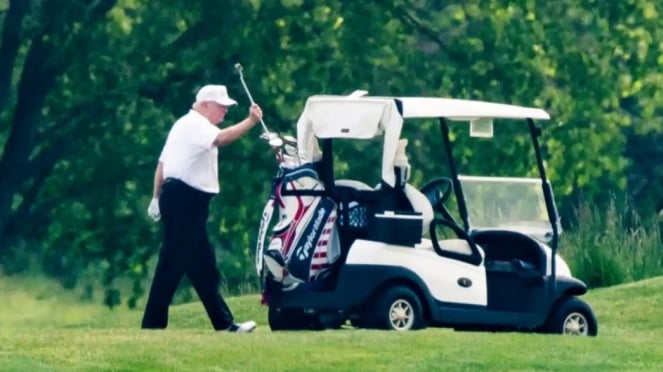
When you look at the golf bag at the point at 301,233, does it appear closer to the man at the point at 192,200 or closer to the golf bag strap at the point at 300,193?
the golf bag strap at the point at 300,193

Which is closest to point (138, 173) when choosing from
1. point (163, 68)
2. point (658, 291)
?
point (163, 68)

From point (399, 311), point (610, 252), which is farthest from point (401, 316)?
point (610, 252)

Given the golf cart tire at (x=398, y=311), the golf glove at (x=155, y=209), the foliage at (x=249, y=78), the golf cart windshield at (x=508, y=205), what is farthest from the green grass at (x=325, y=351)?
the foliage at (x=249, y=78)

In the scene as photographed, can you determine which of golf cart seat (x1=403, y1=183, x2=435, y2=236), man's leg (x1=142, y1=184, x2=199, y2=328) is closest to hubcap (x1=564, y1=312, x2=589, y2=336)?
golf cart seat (x1=403, y1=183, x2=435, y2=236)

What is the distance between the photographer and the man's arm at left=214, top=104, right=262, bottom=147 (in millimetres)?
13203

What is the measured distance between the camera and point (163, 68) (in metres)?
23.5

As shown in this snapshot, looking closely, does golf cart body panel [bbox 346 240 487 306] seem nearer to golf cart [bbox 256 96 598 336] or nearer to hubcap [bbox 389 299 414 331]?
golf cart [bbox 256 96 598 336]

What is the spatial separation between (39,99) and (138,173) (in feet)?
4.52

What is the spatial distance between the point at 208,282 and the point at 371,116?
1.54 metres

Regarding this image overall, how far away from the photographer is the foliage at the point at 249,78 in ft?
74.2

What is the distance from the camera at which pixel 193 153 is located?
13.5 metres

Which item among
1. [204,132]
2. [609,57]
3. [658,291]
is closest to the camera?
[204,132]

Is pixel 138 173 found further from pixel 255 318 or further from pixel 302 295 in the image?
pixel 302 295

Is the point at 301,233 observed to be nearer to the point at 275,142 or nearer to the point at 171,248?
the point at 275,142
